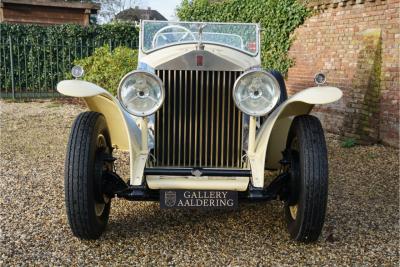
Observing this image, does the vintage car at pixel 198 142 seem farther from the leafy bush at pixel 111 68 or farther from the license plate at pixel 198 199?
the leafy bush at pixel 111 68

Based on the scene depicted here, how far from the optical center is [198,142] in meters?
3.37

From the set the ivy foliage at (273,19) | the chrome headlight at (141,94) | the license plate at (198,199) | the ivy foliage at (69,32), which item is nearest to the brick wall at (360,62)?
the ivy foliage at (273,19)

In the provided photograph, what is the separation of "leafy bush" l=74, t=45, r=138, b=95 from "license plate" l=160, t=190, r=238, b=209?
20.0 feet

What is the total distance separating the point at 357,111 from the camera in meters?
7.19

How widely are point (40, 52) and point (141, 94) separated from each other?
10.3 m

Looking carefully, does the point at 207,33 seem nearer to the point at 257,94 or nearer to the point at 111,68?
the point at 257,94

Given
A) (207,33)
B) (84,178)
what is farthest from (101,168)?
(207,33)

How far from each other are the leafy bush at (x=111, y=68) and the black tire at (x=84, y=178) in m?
5.77

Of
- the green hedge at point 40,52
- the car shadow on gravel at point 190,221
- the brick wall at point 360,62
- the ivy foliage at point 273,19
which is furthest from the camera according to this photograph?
the green hedge at point 40,52

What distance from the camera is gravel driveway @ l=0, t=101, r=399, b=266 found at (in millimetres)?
3131

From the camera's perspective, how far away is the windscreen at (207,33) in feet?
14.4

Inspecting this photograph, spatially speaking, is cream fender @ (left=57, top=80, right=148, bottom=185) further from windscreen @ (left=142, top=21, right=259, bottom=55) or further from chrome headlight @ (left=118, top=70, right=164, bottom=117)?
windscreen @ (left=142, top=21, right=259, bottom=55)

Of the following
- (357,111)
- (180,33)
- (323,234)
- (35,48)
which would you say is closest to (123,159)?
(180,33)

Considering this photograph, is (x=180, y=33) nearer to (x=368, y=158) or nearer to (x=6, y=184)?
(x=6, y=184)
